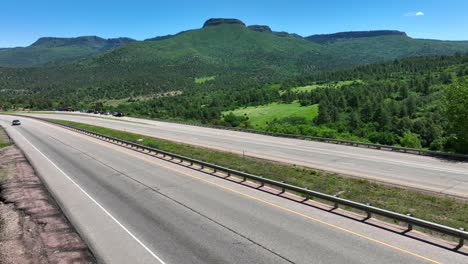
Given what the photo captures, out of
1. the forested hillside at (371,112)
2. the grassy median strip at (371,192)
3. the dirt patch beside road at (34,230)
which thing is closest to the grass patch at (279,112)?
the forested hillside at (371,112)

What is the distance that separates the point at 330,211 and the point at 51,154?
30641 mm

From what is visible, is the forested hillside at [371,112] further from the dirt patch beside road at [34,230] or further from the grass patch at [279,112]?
the dirt patch beside road at [34,230]

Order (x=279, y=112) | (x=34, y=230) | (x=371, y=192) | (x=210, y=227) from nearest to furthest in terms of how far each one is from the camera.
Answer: (x=210, y=227)
(x=34, y=230)
(x=371, y=192)
(x=279, y=112)

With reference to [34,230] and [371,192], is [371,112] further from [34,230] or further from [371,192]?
[34,230]

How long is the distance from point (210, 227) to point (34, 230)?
7181 mm

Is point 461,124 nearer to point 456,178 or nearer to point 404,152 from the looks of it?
point 404,152

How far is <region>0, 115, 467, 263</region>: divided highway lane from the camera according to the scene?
10.8 metres

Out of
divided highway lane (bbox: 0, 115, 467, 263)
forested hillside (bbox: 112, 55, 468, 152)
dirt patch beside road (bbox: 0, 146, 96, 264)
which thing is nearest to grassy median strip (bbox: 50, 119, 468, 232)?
divided highway lane (bbox: 0, 115, 467, 263)

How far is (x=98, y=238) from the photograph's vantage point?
1296 centimetres

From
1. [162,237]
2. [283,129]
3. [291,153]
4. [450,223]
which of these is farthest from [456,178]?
[283,129]

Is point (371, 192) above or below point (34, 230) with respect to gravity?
below

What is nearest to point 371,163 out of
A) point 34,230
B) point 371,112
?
point 34,230

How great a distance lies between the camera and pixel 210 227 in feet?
44.1

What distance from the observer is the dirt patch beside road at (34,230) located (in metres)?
11.7
